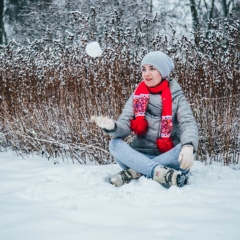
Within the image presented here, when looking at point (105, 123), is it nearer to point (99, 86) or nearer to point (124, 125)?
point (124, 125)

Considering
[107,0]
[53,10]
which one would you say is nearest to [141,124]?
[107,0]

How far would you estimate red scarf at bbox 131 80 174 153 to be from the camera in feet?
7.81

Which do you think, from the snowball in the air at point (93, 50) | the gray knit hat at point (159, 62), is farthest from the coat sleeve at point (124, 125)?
the snowball in the air at point (93, 50)

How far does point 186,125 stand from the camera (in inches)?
90.4

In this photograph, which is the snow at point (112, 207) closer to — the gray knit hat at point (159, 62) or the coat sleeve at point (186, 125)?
the coat sleeve at point (186, 125)

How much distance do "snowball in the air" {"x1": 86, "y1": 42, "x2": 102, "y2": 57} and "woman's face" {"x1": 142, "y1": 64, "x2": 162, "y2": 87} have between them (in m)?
1.13

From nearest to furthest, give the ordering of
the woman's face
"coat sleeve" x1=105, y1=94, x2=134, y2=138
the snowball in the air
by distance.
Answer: "coat sleeve" x1=105, y1=94, x2=134, y2=138 < the woman's face < the snowball in the air

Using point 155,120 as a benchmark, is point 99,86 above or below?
above

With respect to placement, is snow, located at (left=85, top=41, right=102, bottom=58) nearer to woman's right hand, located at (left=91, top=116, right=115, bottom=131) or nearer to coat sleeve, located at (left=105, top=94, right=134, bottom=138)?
coat sleeve, located at (left=105, top=94, right=134, bottom=138)

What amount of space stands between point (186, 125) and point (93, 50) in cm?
157

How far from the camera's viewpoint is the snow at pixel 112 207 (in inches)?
59.0

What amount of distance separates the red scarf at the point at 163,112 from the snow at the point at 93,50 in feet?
3.66

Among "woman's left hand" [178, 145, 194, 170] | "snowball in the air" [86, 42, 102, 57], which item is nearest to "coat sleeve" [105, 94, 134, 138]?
"woman's left hand" [178, 145, 194, 170]

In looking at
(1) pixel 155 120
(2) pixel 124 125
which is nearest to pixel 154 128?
(1) pixel 155 120
